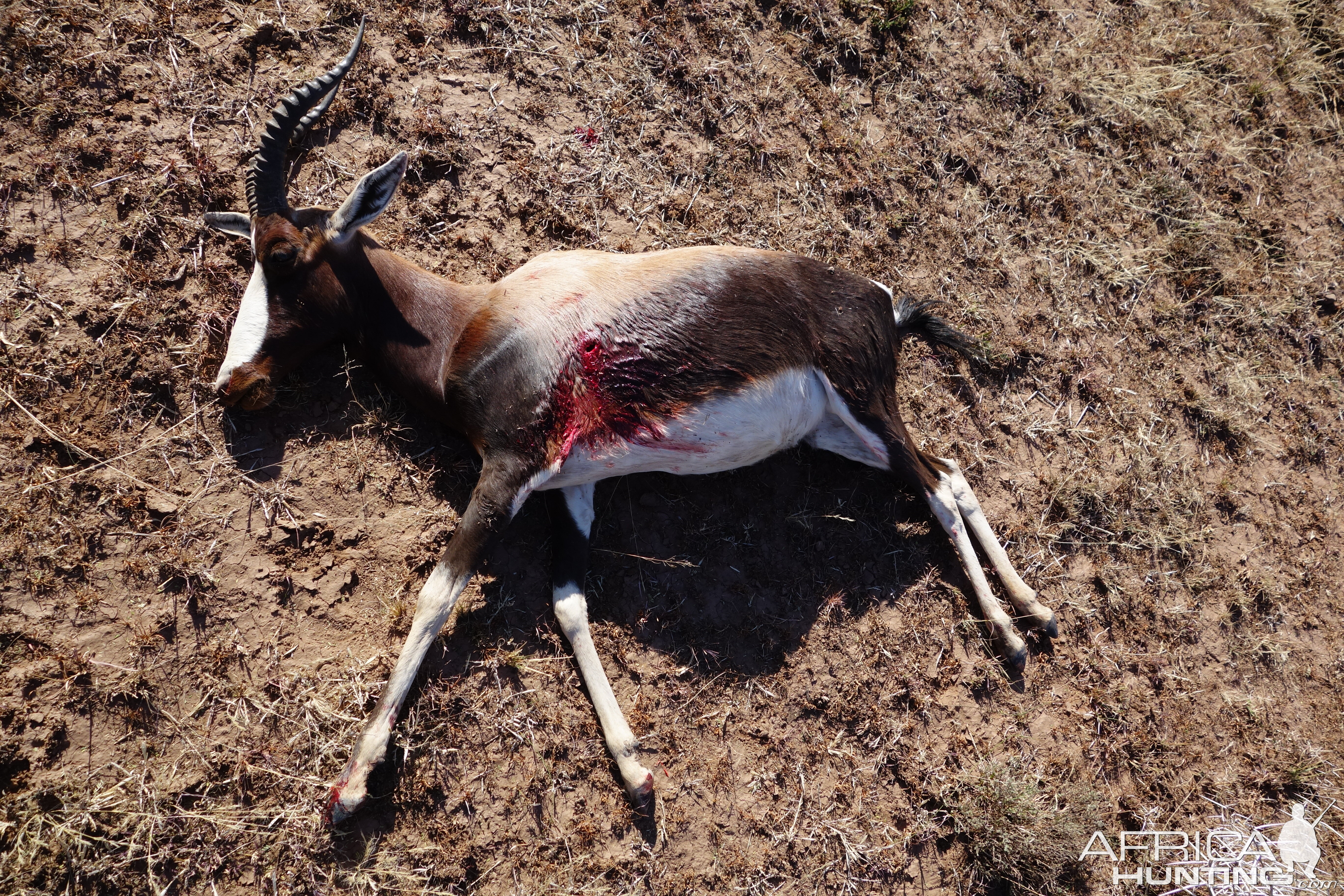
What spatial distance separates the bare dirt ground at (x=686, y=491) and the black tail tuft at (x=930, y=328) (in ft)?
0.49

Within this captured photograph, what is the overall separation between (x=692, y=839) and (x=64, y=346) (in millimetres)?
4469

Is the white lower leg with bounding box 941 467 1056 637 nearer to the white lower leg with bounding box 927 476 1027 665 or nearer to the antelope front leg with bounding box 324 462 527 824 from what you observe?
the white lower leg with bounding box 927 476 1027 665

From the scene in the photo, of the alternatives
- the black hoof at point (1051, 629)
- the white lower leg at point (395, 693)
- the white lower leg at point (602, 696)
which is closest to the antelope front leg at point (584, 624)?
the white lower leg at point (602, 696)

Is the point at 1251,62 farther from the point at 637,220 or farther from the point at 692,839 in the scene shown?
Answer: the point at 692,839

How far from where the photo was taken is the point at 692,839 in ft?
13.8

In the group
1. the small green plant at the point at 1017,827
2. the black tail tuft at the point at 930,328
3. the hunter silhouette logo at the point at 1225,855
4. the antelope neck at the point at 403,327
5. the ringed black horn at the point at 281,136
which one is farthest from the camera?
the black tail tuft at the point at 930,328

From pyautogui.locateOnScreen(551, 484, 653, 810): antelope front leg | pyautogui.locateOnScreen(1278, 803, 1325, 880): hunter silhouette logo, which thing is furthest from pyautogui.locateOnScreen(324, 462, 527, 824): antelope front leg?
pyautogui.locateOnScreen(1278, 803, 1325, 880): hunter silhouette logo

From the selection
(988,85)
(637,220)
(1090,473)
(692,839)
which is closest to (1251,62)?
(988,85)

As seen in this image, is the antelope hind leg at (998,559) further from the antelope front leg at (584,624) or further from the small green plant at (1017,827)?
the antelope front leg at (584,624)

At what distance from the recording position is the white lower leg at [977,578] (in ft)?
15.7

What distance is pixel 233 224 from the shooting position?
3994 millimetres

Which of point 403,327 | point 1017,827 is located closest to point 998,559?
point 1017,827

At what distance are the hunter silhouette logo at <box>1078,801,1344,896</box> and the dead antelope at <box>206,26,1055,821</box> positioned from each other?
3.28 metres

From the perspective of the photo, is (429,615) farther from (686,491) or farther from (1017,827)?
(1017,827)
